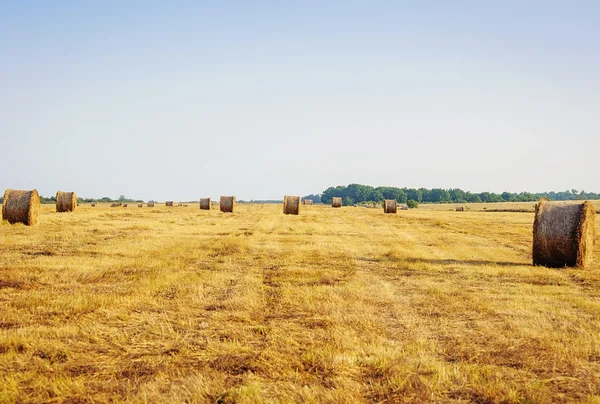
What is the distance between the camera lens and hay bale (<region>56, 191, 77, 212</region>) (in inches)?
1563

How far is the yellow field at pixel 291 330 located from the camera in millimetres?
5438

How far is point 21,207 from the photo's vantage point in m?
25.7

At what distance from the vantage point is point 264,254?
16609 millimetres

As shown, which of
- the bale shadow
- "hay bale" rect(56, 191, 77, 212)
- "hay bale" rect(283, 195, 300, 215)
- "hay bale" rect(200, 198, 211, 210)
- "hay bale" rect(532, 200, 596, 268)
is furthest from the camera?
"hay bale" rect(200, 198, 211, 210)

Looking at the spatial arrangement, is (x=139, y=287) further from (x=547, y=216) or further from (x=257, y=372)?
(x=547, y=216)

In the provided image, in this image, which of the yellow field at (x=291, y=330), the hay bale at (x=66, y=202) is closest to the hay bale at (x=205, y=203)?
the hay bale at (x=66, y=202)

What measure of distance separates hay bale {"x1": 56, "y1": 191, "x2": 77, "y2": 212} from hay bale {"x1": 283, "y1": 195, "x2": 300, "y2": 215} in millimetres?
16292

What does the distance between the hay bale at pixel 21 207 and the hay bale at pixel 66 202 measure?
1359 cm

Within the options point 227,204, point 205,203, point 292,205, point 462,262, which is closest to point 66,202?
point 227,204

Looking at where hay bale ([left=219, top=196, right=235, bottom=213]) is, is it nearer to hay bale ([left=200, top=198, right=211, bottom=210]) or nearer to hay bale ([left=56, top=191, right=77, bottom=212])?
hay bale ([left=200, top=198, right=211, bottom=210])

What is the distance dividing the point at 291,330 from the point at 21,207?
74.2 ft

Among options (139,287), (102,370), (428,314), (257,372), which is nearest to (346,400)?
(257,372)

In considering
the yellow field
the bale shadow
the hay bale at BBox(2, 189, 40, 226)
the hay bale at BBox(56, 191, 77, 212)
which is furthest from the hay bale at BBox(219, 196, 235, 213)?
the bale shadow

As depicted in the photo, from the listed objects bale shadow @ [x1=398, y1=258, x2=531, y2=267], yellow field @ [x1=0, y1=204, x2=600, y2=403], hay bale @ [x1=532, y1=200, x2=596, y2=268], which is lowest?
yellow field @ [x1=0, y1=204, x2=600, y2=403]
